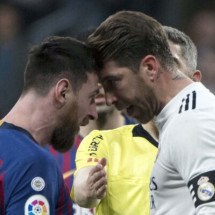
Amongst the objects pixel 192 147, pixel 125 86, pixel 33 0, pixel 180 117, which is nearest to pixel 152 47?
pixel 125 86

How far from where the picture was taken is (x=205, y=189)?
2271mm

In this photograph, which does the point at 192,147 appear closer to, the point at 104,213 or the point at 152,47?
the point at 152,47

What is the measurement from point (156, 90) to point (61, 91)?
34 cm

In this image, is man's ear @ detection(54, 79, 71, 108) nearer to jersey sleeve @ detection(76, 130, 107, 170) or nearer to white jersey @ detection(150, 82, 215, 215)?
white jersey @ detection(150, 82, 215, 215)

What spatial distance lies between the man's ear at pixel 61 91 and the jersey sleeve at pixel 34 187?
0.26 metres

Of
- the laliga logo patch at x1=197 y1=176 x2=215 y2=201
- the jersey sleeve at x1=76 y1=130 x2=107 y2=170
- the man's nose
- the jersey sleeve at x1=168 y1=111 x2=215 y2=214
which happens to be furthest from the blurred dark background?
the laliga logo patch at x1=197 y1=176 x2=215 y2=201

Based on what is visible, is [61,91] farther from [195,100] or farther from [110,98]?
[195,100]

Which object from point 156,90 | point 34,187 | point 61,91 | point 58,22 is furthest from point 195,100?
point 58,22

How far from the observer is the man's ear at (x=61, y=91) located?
8.86ft

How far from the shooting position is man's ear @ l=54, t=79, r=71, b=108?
2.70 m

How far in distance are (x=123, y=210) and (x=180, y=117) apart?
0.76m

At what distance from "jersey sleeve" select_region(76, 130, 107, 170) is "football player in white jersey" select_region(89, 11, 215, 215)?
0.45 meters

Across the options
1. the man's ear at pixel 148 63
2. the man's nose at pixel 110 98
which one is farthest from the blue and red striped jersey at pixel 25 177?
the man's ear at pixel 148 63

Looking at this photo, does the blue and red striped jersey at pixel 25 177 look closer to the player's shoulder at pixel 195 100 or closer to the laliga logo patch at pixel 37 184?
the laliga logo patch at pixel 37 184
